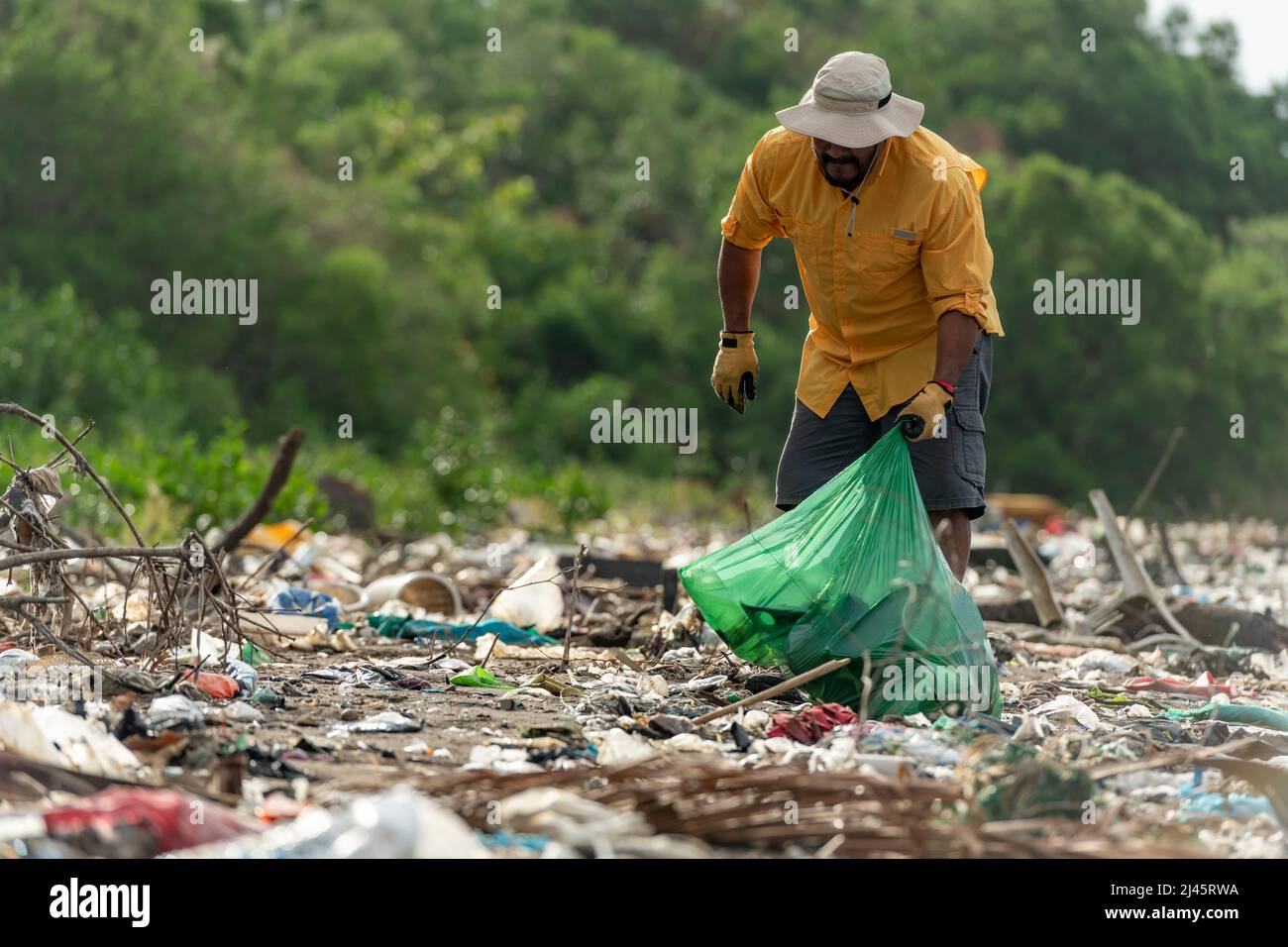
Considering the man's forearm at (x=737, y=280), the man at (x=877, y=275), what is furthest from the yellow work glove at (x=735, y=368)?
the man at (x=877, y=275)

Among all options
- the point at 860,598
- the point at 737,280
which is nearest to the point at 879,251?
the point at 737,280

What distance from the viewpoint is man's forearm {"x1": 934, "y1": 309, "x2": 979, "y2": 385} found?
3549 mm

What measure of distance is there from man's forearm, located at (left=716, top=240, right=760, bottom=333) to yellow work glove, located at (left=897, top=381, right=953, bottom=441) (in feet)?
2.22

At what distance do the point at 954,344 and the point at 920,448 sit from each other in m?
0.29

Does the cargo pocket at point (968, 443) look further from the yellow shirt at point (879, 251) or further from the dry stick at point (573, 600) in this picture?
the dry stick at point (573, 600)

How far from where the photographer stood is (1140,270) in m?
20.4

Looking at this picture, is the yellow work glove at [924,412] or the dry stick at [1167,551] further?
the dry stick at [1167,551]

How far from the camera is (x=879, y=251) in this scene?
11.9ft

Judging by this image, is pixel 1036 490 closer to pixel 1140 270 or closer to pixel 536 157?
pixel 1140 270

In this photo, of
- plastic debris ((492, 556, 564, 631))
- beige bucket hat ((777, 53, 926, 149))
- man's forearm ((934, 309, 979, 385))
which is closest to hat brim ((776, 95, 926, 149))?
beige bucket hat ((777, 53, 926, 149))

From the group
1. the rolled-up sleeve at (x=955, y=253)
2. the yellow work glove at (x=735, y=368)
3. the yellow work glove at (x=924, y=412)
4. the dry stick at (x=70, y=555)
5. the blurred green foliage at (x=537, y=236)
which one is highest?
the blurred green foliage at (x=537, y=236)

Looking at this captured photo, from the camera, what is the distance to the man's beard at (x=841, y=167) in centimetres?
354

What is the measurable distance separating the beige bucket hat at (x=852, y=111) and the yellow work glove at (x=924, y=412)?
24.0 inches

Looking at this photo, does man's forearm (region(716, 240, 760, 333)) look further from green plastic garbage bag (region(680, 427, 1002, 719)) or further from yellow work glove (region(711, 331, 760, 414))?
green plastic garbage bag (region(680, 427, 1002, 719))
